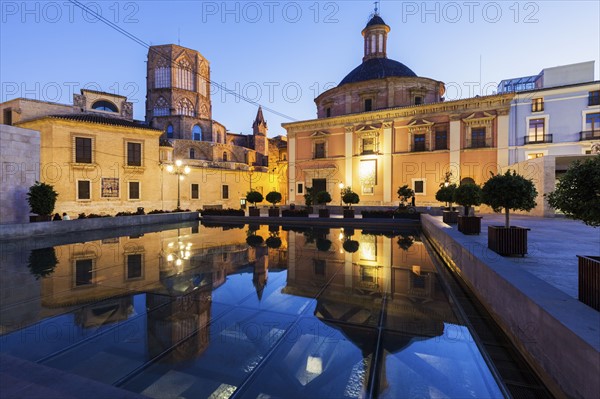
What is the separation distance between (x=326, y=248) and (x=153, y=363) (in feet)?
22.5

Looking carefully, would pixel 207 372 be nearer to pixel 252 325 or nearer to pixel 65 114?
pixel 252 325

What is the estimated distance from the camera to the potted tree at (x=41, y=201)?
13.0 metres

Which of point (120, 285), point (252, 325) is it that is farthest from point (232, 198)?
point (252, 325)

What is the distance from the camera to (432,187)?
25.6 metres

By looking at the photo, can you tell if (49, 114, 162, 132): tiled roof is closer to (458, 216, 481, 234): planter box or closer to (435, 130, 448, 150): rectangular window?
(458, 216, 481, 234): planter box

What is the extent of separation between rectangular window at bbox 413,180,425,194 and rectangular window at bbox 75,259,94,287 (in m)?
25.2

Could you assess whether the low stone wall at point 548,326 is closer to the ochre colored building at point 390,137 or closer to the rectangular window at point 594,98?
the ochre colored building at point 390,137

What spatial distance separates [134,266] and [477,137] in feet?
91.1

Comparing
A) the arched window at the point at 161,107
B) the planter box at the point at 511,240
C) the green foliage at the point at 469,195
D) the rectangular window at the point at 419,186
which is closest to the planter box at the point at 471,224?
the green foliage at the point at 469,195

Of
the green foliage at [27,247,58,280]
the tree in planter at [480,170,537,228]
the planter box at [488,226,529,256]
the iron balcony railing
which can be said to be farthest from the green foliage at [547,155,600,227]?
the iron balcony railing

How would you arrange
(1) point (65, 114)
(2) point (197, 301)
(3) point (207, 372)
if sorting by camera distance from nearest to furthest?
(3) point (207, 372), (2) point (197, 301), (1) point (65, 114)

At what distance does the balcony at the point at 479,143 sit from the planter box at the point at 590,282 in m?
25.6

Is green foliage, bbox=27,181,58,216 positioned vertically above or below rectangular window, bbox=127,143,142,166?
below

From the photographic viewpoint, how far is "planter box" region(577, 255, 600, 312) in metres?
2.69
